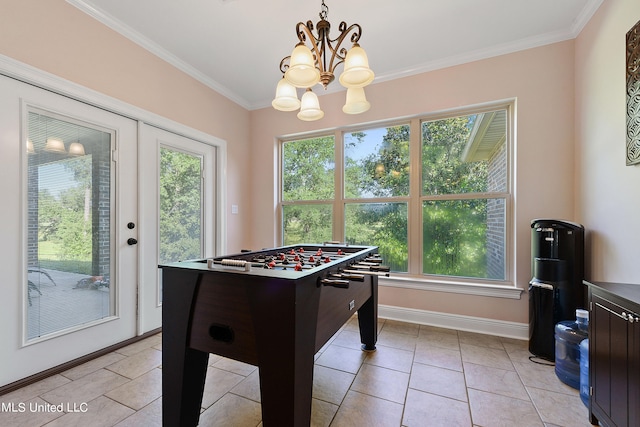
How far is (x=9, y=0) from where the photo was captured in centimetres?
165

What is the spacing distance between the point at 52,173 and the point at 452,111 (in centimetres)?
350

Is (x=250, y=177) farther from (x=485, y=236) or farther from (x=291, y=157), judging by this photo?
(x=485, y=236)

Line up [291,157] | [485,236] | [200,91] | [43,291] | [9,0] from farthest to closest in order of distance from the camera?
[291,157], [200,91], [485,236], [43,291], [9,0]

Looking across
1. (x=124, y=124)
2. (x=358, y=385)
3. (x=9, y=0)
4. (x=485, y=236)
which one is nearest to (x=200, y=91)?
(x=124, y=124)

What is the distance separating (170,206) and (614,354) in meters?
3.37

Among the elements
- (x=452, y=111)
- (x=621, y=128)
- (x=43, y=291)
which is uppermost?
(x=452, y=111)

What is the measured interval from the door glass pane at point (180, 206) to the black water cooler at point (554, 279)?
328 centimetres

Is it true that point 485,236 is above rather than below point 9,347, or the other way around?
above

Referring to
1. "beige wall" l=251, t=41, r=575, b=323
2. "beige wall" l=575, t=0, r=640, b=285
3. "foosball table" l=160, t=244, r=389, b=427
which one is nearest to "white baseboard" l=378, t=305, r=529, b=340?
"beige wall" l=251, t=41, r=575, b=323

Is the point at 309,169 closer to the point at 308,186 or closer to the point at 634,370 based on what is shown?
the point at 308,186

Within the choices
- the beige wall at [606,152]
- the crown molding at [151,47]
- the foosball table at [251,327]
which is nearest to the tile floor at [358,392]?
the foosball table at [251,327]

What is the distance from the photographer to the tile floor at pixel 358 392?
1448 mm

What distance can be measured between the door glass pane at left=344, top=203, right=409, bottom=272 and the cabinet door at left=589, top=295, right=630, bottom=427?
1674 millimetres

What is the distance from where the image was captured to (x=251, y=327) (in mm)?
1137
